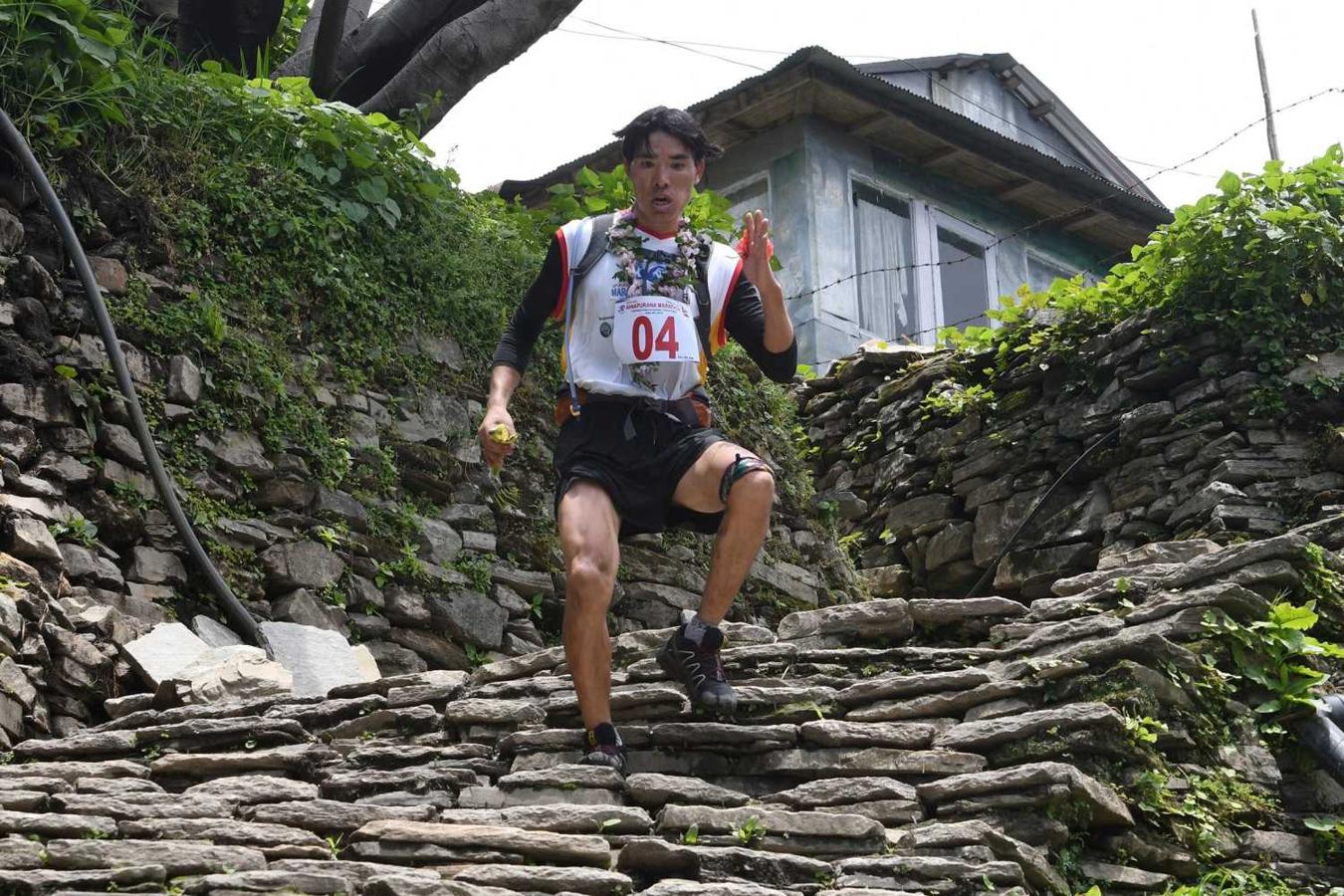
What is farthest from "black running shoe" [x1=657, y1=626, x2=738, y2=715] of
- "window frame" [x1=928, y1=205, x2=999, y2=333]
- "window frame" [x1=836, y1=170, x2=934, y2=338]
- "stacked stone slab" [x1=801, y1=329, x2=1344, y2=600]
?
"window frame" [x1=928, y1=205, x2=999, y2=333]

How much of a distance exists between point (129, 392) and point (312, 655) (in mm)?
1325

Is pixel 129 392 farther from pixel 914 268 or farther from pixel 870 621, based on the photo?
pixel 914 268

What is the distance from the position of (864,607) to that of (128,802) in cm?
260

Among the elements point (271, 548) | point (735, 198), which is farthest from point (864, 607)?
point (735, 198)

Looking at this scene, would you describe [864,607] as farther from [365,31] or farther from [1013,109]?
[1013,109]

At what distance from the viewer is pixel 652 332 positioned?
5594mm

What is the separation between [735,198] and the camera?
15.2 m

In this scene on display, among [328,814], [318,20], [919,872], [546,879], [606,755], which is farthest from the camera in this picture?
[318,20]

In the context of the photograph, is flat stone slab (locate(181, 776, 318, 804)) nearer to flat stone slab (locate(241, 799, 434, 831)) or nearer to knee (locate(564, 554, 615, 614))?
flat stone slab (locate(241, 799, 434, 831))

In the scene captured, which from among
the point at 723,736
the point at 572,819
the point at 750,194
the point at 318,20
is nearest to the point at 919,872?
the point at 572,819

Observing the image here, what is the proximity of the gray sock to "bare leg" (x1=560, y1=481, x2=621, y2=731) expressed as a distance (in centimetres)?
33

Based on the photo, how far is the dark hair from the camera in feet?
18.7

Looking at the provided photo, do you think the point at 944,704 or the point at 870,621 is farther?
Result: the point at 870,621

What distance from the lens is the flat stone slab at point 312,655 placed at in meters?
7.11
